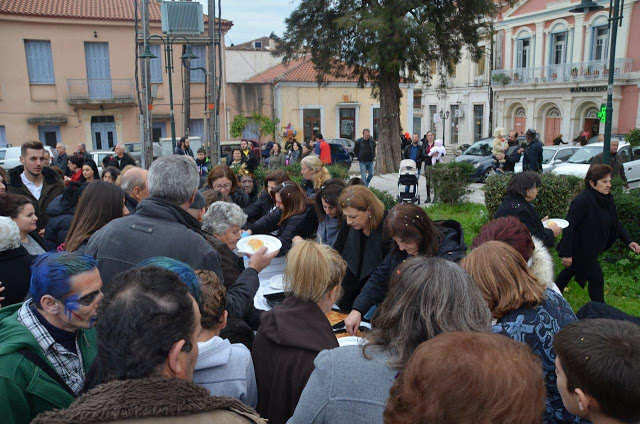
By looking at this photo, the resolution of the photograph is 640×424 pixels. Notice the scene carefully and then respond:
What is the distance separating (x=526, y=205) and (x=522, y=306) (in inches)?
104

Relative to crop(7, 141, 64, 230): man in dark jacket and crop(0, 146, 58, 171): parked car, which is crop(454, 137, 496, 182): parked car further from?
crop(0, 146, 58, 171): parked car

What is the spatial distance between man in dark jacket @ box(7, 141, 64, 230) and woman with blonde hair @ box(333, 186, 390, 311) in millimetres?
3701

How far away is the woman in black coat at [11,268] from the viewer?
10.3 feet

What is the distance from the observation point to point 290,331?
241 centimetres

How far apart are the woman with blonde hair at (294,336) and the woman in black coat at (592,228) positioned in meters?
3.83

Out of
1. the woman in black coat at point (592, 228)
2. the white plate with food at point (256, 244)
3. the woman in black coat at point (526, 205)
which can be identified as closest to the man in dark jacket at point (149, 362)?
the white plate with food at point (256, 244)

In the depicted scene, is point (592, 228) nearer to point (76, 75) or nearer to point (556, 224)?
point (556, 224)

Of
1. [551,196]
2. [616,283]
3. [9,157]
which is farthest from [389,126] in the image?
[9,157]

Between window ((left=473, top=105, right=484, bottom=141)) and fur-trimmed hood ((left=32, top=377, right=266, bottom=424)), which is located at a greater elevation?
window ((left=473, top=105, right=484, bottom=141))

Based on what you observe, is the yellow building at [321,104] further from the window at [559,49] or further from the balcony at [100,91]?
the window at [559,49]

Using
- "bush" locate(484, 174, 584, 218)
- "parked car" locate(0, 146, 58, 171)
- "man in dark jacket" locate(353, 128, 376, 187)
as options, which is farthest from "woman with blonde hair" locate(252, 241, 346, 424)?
"parked car" locate(0, 146, 58, 171)

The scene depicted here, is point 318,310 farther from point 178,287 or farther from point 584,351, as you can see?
point 584,351

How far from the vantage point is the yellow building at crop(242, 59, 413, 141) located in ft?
106

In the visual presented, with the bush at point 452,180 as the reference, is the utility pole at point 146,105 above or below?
above
